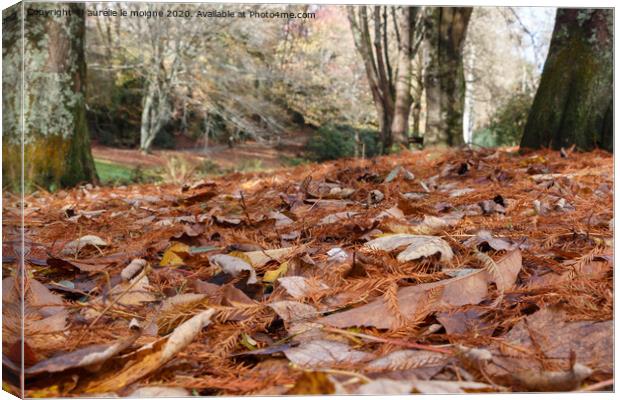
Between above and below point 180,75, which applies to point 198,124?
below

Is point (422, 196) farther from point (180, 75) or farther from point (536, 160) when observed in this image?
point (180, 75)

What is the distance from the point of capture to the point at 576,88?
163 centimetres

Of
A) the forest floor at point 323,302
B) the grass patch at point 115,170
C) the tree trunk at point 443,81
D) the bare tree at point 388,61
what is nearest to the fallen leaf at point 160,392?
the forest floor at point 323,302

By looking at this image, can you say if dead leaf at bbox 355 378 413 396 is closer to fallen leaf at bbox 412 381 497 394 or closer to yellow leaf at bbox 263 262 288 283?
fallen leaf at bbox 412 381 497 394

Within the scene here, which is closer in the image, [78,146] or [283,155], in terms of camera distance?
[78,146]

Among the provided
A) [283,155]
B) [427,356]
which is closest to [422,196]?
[427,356]

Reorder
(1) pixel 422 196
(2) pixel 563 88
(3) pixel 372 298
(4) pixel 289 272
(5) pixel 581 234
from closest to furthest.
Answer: (3) pixel 372 298 < (4) pixel 289 272 < (5) pixel 581 234 < (1) pixel 422 196 < (2) pixel 563 88

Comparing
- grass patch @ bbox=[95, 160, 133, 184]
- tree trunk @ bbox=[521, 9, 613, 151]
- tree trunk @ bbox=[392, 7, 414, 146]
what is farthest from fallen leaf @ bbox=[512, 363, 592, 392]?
grass patch @ bbox=[95, 160, 133, 184]

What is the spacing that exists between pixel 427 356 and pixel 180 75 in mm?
4811

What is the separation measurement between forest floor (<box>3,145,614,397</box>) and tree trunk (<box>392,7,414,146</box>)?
2380 mm

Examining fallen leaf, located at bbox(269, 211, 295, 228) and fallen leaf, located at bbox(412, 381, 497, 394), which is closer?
fallen leaf, located at bbox(412, 381, 497, 394)

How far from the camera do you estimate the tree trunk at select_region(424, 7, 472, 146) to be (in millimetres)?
2373

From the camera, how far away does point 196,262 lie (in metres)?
0.94

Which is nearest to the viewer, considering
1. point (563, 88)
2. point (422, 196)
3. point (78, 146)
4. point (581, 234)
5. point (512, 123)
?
point (581, 234)
